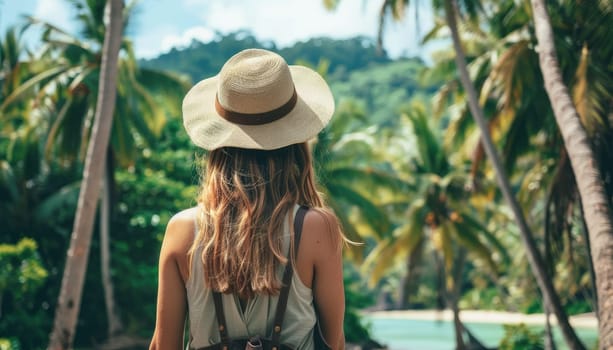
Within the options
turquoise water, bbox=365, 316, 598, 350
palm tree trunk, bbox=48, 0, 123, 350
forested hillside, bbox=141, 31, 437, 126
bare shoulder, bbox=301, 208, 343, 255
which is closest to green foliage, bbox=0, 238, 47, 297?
palm tree trunk, bbox=48, 0, 123, 350

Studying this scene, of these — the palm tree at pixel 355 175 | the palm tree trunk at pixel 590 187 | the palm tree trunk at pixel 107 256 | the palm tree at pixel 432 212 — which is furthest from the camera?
the palm tree at pixel 432 212

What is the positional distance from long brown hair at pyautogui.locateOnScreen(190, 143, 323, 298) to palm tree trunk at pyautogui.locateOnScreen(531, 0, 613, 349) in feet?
16.1

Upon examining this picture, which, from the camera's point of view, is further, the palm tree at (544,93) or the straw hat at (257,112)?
the palm tree at (544,93)

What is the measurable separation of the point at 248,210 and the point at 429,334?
129 ft

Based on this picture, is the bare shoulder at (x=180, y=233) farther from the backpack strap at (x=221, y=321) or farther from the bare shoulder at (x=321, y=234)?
the bare shoulder at (x=321, y=234)

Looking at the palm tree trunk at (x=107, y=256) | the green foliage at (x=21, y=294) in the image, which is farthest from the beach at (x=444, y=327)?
the green foliage at (x=21, y=294)

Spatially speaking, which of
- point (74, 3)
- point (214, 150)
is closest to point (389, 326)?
point (74, 3)

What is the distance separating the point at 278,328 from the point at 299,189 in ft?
1.16

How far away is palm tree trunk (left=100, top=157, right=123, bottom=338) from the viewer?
20875mm

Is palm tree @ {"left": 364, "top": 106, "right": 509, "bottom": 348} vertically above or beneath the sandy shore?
above

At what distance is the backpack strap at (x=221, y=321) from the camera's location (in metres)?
1.99

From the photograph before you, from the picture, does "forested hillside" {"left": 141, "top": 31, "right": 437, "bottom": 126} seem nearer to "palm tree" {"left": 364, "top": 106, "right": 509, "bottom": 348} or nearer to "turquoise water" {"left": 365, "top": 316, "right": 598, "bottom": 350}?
"turquoise water" {"left": 365, "top": 316, "right": 598, "bottom": 350}

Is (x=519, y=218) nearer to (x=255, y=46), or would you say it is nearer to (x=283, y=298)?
(x=283, y=298)

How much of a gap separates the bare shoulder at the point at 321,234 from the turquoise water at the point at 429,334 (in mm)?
25283
